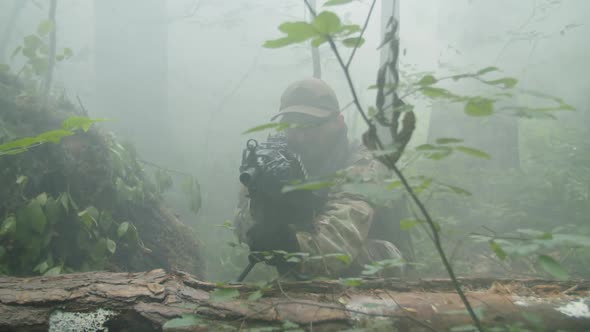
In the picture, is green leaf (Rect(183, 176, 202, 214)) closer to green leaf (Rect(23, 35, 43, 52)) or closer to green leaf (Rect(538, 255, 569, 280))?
green leaf (Rect(23, 35, 43, 52))

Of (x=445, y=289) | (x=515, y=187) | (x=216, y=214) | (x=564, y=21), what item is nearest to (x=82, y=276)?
(x=445, y=289)

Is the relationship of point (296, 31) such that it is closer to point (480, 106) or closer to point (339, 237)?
point (480, 106)

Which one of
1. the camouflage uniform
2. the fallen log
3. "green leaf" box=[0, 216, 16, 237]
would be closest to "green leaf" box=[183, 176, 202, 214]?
the camouflage uniform

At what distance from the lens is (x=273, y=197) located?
1.64 meters

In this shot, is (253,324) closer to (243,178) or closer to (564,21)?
(243,178)

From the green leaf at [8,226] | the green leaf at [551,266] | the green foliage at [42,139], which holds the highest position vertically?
the green foliage at [42,139]

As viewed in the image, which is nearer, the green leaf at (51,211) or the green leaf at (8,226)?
the green leaf at (8,226)

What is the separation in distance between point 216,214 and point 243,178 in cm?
731

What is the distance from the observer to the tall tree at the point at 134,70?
356 inches

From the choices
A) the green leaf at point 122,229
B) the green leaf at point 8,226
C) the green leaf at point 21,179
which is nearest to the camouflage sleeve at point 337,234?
the green leaf at point 122,229

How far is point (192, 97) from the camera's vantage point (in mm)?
13789

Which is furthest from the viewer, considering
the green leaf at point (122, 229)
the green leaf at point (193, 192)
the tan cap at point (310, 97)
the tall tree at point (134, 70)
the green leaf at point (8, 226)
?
the tall tree at point (134, 70)

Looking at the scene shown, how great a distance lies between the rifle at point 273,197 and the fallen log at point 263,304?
56cm

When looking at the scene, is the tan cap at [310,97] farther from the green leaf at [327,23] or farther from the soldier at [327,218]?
the green leaf at [327,23]
